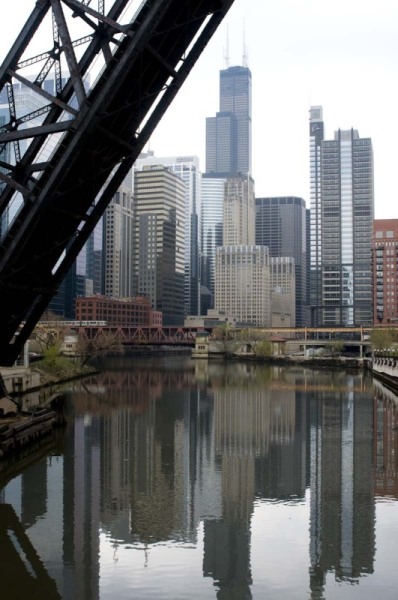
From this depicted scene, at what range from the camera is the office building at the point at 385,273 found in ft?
541

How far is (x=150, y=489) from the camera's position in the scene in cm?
2083

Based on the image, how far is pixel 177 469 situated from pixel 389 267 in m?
150

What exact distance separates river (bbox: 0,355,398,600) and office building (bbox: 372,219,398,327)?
5247 inches

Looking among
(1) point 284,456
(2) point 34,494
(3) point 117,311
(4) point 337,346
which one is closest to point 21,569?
(2) point 34,494

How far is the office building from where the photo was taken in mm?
165000

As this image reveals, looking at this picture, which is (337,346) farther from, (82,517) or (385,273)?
(82,517)

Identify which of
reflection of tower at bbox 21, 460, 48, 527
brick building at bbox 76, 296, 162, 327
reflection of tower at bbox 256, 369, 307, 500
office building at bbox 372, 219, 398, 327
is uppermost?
office building at bbox 372, 219, 398, 327

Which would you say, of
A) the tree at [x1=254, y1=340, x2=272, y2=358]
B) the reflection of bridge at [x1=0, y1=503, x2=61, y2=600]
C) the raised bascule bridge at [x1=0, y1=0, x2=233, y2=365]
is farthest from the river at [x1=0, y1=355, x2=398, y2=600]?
the tree at [x1=254, y1=340, x2=272, y2=358]

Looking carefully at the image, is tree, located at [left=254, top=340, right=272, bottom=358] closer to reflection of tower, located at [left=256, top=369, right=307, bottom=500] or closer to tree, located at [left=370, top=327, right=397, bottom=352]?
tree, located at [left=370, top=327, right=397, bottom=352]

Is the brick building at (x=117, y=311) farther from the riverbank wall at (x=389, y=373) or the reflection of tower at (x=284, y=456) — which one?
the reflection of tower at (x=284, y=456)

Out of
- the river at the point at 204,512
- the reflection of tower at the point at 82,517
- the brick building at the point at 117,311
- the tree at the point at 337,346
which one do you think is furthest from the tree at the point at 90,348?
the reflection of tower at the point at 82,517

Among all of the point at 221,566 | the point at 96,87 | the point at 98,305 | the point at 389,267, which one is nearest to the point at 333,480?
the point at 221,566

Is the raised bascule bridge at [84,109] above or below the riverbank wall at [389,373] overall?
above

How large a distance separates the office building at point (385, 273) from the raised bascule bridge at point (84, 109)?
491 ft
